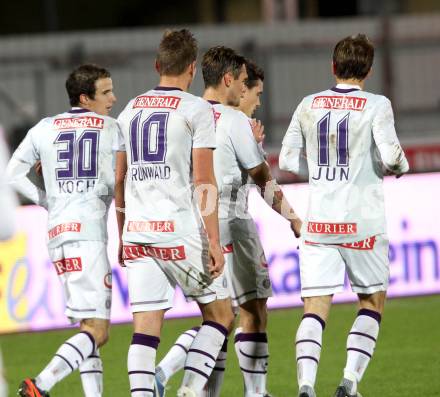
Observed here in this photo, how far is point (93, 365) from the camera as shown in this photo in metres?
6.98

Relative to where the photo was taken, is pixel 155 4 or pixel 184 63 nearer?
pixel 184 63

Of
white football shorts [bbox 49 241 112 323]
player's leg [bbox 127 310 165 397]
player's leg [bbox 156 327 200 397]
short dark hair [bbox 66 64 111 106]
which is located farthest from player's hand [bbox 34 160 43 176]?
player's leg [bbox 127 310 165 397]

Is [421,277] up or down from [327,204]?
down

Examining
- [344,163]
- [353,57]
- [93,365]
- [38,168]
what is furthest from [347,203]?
[38,168]

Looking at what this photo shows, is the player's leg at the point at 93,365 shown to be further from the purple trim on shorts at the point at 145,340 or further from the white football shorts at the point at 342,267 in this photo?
the white football shorts at the point at 342,267

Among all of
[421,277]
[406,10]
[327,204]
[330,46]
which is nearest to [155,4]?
[406,10]

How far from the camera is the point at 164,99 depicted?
20.0 ft

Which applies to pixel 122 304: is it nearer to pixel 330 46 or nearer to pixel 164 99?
pixel 164 99

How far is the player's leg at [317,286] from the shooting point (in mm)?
6602

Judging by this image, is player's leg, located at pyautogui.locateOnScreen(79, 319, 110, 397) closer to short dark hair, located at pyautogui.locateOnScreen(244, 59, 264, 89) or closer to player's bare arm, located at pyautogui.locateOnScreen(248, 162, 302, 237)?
player's bare arm, located at pyautogui.locateOnScreen(248, 162, 302, 237)

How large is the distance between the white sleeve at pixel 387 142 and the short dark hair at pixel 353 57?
230 millimetres

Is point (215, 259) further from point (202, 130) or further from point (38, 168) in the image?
point (38, 168)

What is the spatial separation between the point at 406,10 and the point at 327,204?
21663 mm

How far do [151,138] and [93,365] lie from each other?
63.0 inches
